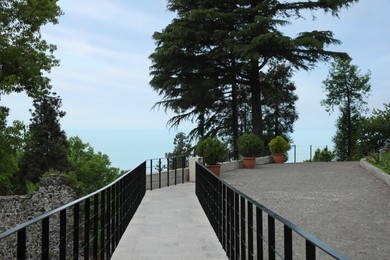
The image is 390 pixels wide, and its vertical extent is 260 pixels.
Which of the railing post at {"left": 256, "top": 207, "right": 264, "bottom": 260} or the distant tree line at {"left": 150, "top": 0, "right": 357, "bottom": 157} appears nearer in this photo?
the railing post at {"left": 256, "top": 207, "right": 264, "bottom": 260}

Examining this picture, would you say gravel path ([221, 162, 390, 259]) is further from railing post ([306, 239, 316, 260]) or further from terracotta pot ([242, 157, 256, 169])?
railing post ([306, 239, 316, 260])

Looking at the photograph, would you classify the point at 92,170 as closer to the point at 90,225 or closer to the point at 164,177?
the point at 164,177

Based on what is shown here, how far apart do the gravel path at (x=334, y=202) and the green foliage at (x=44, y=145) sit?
28.5 m

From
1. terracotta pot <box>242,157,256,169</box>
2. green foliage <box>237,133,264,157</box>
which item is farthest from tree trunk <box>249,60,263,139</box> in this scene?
terracotta pot <box>242,157,256,169</box>

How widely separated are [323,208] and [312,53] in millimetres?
18331

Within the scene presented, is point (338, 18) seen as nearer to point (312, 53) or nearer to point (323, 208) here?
point (312, 53)

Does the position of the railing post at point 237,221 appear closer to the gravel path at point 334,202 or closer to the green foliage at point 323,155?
the gravel path at point 334,202

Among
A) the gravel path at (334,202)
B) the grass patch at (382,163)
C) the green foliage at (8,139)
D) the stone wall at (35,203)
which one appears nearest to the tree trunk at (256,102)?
the gravel path at (334,202)

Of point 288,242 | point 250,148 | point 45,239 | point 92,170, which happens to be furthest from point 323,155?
point 45,239

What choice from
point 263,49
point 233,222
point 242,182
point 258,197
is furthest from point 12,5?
point 233,222

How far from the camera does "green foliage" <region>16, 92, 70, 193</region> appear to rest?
4241cm

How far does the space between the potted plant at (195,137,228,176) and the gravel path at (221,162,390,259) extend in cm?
69

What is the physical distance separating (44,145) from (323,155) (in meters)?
27.9

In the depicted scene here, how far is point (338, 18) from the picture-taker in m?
29.0
